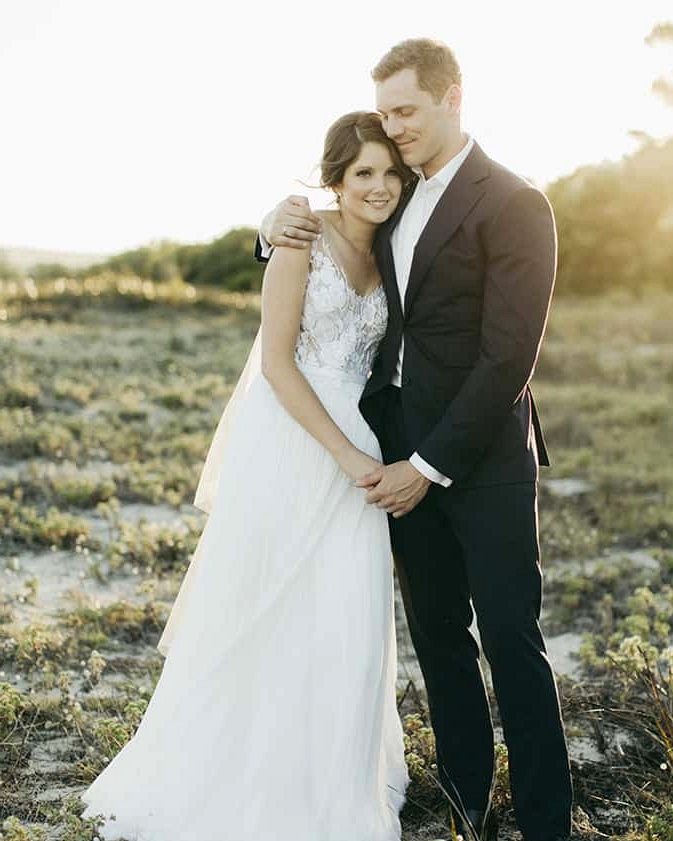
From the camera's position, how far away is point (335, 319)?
3639 millimetres

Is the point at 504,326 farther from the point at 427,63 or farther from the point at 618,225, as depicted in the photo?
the point at 618,225

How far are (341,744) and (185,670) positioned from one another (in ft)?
1.90

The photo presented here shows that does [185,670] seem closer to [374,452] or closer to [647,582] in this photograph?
[374,452]

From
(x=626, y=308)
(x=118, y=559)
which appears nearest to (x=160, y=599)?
(x=118, y=559)

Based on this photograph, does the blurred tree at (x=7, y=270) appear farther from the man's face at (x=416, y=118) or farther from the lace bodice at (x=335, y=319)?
the man's face at (x=416, y=118)

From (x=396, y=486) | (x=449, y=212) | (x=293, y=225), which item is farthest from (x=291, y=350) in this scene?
(x=449, y=212)

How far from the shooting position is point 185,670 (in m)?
3.63

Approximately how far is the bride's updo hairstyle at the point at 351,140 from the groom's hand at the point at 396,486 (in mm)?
957

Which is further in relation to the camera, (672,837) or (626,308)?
(626,308)

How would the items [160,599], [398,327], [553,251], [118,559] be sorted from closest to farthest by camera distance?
1. [553,251]
2. [398,327]
3. [160,599]
4. [118,559]

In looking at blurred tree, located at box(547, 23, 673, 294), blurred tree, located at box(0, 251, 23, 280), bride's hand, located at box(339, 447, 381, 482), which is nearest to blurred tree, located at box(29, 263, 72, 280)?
blurred tree, located at box(0, 251, 23, 280)

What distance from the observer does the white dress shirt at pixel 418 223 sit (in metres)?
3.35

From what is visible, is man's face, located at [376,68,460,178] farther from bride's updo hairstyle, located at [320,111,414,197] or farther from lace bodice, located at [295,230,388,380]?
lace bodice, located at [295,230,388,380]

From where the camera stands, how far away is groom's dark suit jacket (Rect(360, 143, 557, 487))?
321 centimetres
